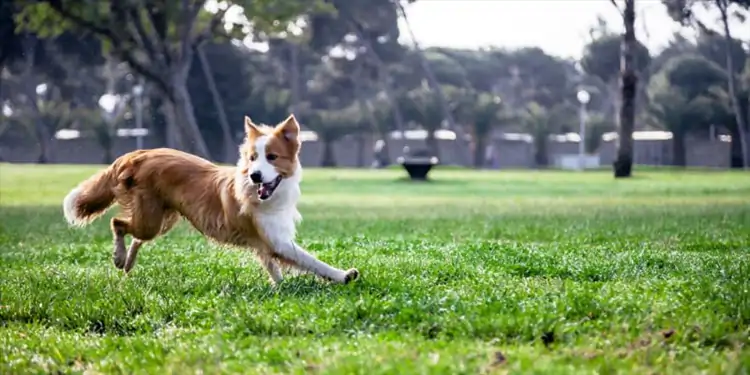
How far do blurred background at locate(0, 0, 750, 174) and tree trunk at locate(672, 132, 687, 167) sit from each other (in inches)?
3.8

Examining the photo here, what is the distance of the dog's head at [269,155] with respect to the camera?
6.86m

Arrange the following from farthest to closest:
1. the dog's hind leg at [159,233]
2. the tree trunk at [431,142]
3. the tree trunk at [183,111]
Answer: the tree trunk at [431,142] < the tree trunk at [183,111] < the dog's hind leg at [159,233]

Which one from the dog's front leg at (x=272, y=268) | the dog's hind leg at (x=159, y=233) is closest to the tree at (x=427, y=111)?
the dog's hind leg at (x=159, y=233)

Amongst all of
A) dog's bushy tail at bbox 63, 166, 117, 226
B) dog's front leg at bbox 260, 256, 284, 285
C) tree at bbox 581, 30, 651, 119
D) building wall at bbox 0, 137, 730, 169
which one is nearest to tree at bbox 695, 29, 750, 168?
building wall at bbox 0, 137, 730, 169

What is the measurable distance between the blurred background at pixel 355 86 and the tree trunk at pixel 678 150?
10 centimetres

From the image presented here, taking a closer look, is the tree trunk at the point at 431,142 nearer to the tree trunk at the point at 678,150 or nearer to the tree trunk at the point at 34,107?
the tree trunk at the point at 678,150

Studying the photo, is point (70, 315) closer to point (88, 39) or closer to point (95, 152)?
point (88, 39)

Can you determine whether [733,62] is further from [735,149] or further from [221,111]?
[221,111]

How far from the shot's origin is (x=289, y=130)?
→ 712 cm

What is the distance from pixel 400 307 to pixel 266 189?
1.87 meters

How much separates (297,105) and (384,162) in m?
6.01

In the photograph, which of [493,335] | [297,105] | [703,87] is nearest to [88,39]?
[297,105]

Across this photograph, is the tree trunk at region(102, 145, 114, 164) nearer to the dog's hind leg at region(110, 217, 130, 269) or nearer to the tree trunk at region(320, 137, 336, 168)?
the tree trunk at region(320, 137, 336, 168)

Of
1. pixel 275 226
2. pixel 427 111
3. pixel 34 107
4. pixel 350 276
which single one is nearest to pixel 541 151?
pixel 427 111
